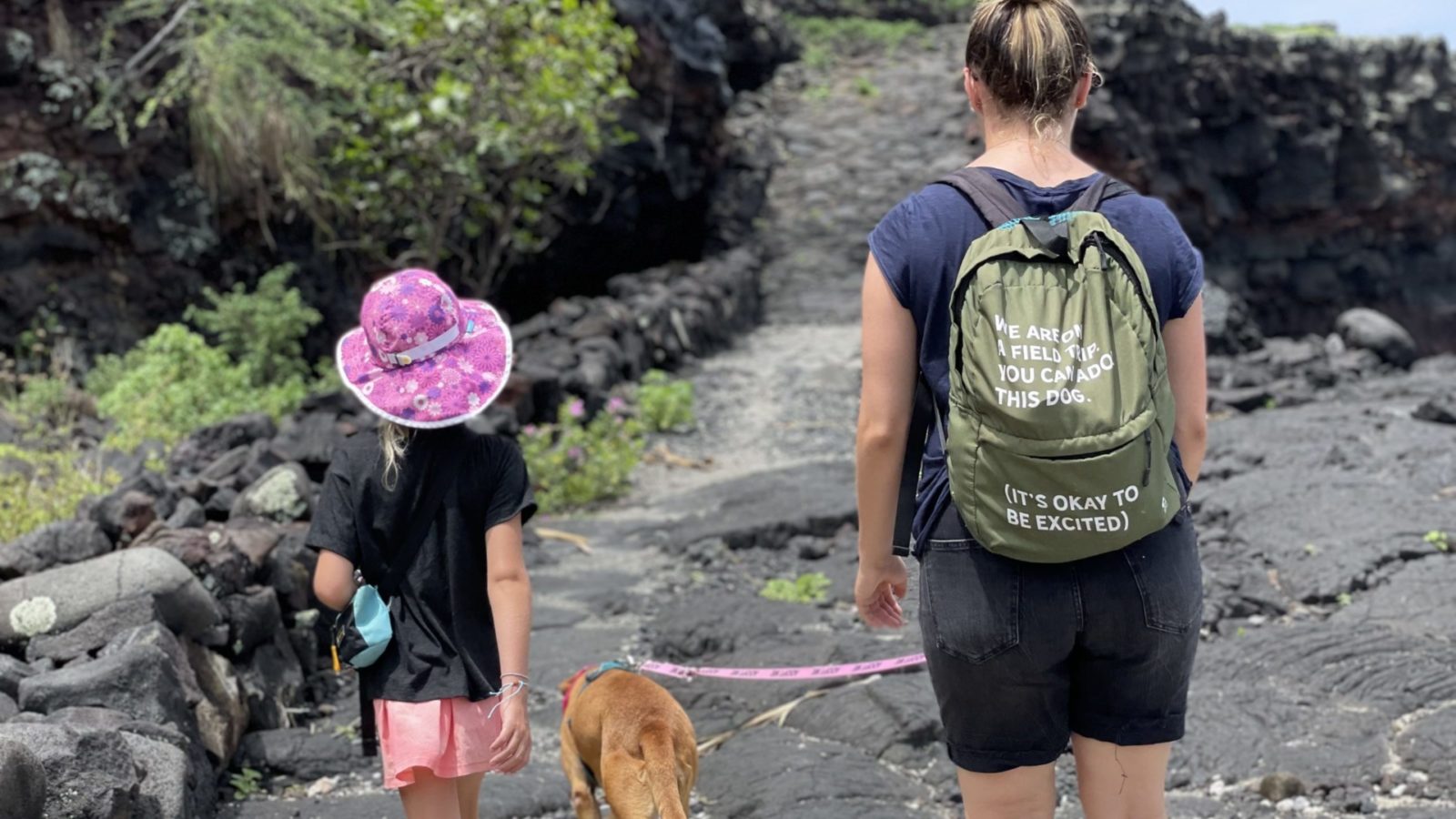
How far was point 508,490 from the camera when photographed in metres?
3.20

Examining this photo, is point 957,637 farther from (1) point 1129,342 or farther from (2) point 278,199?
(2) point 278,199

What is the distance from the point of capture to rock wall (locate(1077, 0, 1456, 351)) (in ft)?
76.9

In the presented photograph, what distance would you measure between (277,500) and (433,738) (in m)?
3.44

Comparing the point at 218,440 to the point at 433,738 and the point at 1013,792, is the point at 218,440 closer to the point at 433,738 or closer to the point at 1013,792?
the point at 433,738

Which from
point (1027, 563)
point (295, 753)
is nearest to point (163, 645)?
point (295, 753)

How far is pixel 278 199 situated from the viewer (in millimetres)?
11961

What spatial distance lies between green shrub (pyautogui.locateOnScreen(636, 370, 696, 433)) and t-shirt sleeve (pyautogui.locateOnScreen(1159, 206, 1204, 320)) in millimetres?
9315

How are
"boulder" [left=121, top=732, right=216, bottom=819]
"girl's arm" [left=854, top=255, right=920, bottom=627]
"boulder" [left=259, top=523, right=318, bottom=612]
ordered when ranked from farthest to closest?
"boulder" [left=259, top=523, right=318, bottom=612], "boulder" [left=121, top=732, right=216, bottom=819], "girl's arm" [left=854, top=255, right=920, bottom=627]

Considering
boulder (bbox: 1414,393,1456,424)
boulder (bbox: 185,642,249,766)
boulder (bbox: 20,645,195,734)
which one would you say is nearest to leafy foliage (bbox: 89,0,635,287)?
boulder (bbox: 185,642,249,766)

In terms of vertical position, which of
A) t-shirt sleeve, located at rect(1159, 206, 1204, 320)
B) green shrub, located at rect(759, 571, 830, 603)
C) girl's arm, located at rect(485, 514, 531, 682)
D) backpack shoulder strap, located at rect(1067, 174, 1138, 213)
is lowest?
green shrub, located at rect(759, 571, 830, 603)

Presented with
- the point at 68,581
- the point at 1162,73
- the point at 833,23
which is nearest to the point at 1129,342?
the point at 68,581

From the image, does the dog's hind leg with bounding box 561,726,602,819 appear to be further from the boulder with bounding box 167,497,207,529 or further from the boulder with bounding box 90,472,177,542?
the boulder with bounding box 167,497,207,529

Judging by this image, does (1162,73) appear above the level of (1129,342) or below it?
above

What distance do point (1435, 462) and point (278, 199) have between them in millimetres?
9392
